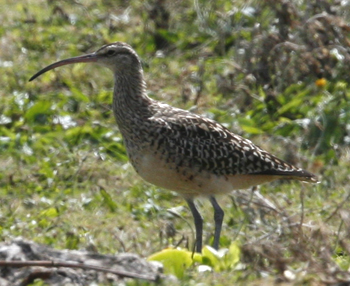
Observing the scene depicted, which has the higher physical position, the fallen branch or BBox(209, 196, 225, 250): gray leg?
the fallen branch

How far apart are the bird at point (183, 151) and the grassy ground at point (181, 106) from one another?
27 cm

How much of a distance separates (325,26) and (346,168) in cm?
211

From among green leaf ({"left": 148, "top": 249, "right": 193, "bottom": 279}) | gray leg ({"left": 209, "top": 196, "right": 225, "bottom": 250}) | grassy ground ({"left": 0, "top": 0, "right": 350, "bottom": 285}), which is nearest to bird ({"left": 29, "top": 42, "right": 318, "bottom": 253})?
gray leg ({"left": 209, "top": 196, "right": 225, "bottom": 250})

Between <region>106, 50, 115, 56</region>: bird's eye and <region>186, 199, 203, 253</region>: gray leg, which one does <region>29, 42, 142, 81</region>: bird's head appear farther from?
<region>186, 199, 203, 253</region>: gray leg

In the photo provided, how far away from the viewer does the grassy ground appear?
835 cm

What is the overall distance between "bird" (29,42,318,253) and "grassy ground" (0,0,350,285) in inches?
10.8

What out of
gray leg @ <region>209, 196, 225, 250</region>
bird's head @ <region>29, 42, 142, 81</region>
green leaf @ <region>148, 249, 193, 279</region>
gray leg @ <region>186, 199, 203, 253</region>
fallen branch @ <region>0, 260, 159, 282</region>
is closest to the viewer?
fallen branch @ <region>0, 260, 159, 282</region>

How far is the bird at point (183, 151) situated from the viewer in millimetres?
8438

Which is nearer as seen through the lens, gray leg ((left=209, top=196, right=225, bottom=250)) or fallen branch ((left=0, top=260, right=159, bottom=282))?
fallen branch ((left=0, top=260, right=159, bottom=282))

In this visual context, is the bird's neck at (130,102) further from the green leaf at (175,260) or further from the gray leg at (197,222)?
the green leaf at (175,260)

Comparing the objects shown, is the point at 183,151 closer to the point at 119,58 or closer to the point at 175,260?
the point at 119,58

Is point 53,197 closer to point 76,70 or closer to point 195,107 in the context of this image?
point 195,107

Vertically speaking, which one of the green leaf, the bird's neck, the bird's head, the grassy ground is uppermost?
the bird's head

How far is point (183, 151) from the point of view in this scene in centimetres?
856
